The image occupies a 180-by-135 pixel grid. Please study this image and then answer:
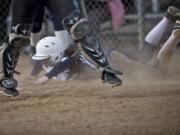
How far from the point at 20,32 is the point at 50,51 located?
182cm

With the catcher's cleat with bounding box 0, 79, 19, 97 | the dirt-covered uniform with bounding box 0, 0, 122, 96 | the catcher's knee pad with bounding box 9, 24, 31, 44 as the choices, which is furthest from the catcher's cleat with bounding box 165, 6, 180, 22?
the catcher's cleat with bounding box 0, 79, 19, 97

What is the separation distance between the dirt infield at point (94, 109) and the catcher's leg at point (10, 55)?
0.74ft

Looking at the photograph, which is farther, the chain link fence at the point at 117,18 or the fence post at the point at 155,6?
the fence post at the point at 155,6

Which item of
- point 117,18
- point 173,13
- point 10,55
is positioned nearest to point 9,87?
point 10,55

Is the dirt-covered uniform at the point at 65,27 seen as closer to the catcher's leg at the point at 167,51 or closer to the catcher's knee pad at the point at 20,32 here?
the catcher's knee pad at the point at 20,32

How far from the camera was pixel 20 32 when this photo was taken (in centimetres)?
569

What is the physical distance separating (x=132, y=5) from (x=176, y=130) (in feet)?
22.9

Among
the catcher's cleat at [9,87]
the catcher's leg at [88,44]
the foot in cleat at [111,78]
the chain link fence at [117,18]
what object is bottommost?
the chain link fence at [117,18]

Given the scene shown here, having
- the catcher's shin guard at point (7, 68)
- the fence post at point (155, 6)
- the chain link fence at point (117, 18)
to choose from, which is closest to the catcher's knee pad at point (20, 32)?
the catcher's shin guard at point (7, 68)

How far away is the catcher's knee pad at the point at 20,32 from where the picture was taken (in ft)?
18.7

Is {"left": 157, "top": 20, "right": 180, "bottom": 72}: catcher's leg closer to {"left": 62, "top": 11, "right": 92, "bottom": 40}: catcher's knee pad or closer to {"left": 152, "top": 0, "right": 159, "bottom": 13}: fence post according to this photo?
{"left": 62, "top": 11, "right": 92, "bottom": 40}: catcher's knee pad

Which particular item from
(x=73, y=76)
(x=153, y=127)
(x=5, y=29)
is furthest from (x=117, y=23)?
(x=153, y=127)

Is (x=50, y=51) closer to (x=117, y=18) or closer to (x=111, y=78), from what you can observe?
(x=111, y=78)

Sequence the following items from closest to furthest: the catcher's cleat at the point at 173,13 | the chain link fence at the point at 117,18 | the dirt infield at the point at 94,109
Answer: the dirt infield at the point at 94,109
the catcher's cleat at the point at 173,13
the chain link fence at the point at 117,18
